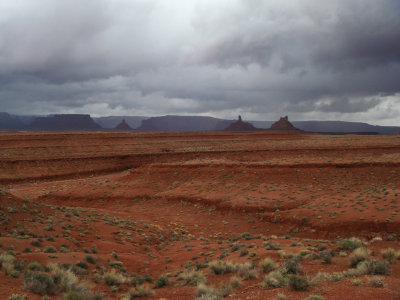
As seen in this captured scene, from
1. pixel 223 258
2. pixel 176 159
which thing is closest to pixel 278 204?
pixel 223 258

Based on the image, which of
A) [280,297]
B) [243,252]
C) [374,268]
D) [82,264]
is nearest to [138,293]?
[82,264]

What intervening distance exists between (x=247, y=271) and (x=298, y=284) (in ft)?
7.45

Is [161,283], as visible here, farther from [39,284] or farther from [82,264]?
[39,284]

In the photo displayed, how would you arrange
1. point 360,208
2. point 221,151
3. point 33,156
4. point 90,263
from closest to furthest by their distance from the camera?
point 90,263
point 360,208
point 33,156
point 221,151

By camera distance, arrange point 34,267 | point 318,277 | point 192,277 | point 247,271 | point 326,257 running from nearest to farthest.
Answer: point 318,277, point 34,267, point 247,271, point 192,277, point 326,257

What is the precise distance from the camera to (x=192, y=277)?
35.7 feet

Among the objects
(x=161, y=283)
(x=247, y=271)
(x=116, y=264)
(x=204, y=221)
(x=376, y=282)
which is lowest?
(x=204, y=221)

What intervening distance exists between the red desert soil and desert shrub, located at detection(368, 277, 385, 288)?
14cm

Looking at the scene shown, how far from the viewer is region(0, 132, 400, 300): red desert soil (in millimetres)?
10570

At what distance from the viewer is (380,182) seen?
28078mm

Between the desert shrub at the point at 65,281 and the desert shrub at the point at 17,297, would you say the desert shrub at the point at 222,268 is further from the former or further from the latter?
the desert shrub at the point at 17,297

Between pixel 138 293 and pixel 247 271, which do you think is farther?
pixel 247 271

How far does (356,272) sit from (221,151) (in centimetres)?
4663

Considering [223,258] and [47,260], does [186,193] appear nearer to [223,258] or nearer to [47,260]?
[223,258]
